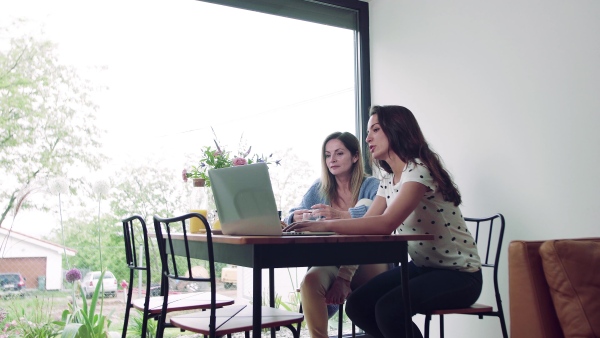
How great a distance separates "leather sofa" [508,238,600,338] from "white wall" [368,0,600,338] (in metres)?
0.91

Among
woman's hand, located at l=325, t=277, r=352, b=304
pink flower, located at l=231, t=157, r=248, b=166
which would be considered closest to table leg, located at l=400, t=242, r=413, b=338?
woman's hand, located at l=325, t=277, r=352, b=304

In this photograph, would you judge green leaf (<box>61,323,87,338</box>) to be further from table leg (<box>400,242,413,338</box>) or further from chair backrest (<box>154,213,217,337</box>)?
table leg (<box>400,242,413,338</box>)

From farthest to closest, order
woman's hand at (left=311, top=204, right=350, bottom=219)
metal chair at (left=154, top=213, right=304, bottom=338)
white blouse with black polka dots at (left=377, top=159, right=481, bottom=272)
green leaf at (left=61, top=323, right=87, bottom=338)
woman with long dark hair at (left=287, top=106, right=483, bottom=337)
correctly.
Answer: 1. green leaf at (left=61, top=323, right=87, bottom=338)
2. woman's hand at (left=311, top=204, right=350, bottom=219)
3. white blouse with black polka dots at (left=377, top=159, right=481, bottom=272)
4. woman with long dark hair at (left=287, top=106, right=483, bottom=337)
5. metal chair at (left=154, top=213, right=304, bottom=338)

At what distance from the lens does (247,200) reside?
1.72 m

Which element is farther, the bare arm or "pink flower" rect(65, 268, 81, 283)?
"pink flower" rect(65, 268, 81, 283)

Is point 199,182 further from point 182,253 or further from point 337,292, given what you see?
point 337,292

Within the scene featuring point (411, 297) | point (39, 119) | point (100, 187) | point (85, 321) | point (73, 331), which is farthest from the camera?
point (100, 187)

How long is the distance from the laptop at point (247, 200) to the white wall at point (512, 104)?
1480mm

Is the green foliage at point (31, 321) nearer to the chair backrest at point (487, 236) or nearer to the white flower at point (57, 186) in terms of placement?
the white flower at point (57, 186)

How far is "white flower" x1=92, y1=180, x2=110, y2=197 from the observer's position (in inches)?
116

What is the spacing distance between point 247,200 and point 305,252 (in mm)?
250

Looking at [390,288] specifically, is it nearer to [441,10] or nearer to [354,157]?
[354,157]

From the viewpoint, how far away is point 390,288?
2145mm

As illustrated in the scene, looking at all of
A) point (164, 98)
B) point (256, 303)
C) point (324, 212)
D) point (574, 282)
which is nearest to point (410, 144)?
point (324, 212)
